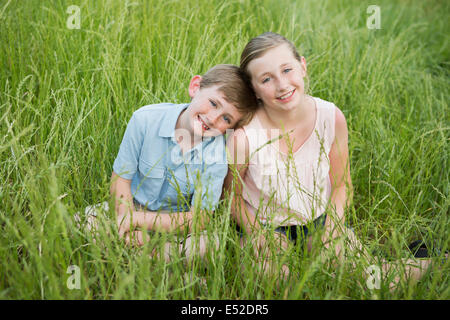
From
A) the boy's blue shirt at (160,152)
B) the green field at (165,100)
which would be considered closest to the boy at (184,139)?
the boy's blue shirt at (160,152)

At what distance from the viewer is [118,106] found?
209 cm

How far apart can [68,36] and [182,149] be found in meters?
1.20

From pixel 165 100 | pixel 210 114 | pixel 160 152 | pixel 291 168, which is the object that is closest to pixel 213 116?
pixel 210 114

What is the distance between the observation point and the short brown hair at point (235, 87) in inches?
66.3

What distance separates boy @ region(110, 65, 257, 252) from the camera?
1.68m

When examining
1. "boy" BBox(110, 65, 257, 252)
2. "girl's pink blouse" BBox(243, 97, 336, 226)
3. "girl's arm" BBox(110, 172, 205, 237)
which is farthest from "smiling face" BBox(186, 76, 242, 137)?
"girl's arm" BBox(110, 172, 205, 237)

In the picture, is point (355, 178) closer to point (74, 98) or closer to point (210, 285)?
point (210, 285)

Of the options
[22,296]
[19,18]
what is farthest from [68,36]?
[22,296]

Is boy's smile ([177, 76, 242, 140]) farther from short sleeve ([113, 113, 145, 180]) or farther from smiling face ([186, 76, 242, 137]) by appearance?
short sleeve ([113, 113, 145, 180])

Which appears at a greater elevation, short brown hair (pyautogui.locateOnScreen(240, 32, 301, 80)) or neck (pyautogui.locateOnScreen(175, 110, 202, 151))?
short brown hair (pyautogui.locateOnScreen(240, 32, 301, 80))

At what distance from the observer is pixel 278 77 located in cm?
166

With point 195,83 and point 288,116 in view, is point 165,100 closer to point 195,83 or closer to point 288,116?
point 195,83

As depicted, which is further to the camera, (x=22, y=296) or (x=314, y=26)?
(x=314, y=26)

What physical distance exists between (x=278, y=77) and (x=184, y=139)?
1.55ft
